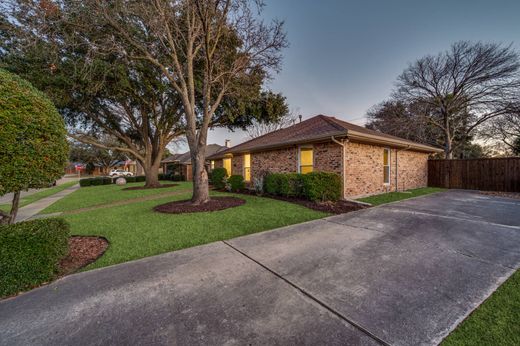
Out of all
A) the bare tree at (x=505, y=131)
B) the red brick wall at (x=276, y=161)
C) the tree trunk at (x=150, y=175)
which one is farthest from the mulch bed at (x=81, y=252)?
the bare tree at (x=505, y=131)

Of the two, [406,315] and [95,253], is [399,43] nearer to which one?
[406,315]

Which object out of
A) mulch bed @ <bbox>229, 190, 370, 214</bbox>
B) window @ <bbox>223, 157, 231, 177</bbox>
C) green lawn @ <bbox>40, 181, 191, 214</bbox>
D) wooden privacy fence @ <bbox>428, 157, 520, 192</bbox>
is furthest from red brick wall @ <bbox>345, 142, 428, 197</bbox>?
green lawn @ <bbox>40, 181, 191, 214</bbox>

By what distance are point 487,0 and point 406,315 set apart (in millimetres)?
15451

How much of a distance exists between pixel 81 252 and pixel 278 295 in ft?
12.8

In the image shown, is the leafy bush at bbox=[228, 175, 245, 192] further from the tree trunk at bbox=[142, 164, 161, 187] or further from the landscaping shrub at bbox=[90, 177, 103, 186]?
the landscaping shrub at bbox=[90, 177, 103, 186]

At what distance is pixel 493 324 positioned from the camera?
1868mm

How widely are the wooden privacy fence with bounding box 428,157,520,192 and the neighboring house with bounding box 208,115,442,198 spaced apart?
2.48 feet

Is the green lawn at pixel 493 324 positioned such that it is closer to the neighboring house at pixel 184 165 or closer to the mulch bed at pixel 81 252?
the mulch bed at pixel 81 252

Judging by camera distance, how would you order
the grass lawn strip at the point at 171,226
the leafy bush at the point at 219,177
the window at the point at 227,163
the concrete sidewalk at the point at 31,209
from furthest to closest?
the window at the point at 227,163 < the leafy bush at the point at 219,177 < the concrete sidewalk at the point at 31,209 < the grass lawn strip at the point at 171,226

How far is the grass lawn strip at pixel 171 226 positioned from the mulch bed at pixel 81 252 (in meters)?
0.16

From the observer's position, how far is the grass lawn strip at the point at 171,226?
3887 millimetres

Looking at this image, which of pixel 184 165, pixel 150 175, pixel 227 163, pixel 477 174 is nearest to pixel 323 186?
pixel 227 163

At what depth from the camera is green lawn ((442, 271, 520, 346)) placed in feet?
5.52

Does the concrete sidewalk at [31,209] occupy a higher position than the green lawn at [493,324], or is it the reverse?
the green lawn at [493,324]
